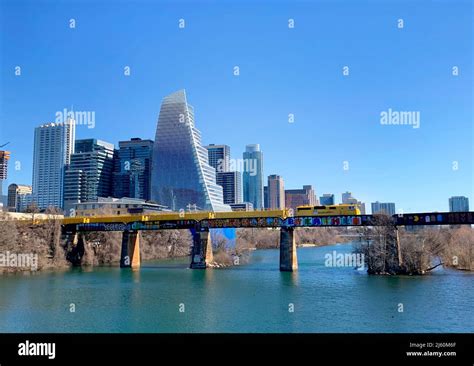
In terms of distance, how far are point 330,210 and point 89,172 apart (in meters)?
134

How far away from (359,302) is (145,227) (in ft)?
115

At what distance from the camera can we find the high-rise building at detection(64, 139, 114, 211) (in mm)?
157625

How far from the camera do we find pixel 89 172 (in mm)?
163625

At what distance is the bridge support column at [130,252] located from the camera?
54375 millimetres

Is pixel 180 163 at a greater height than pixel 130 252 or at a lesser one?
greater

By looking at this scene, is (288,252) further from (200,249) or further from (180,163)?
(180,163)

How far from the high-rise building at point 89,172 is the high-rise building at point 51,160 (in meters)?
11.7

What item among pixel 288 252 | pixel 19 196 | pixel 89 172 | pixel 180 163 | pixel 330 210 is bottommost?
pixel 288 252

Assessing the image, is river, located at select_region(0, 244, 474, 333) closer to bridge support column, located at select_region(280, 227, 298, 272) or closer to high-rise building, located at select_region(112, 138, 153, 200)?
bridge support column, located at select_region(280, 227, 298, 272)

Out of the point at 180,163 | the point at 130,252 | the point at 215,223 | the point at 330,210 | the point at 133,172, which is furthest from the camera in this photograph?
the point at 133,172

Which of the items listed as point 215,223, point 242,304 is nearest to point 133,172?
point 215,223

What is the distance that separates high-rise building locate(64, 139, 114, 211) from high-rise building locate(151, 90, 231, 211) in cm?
3972

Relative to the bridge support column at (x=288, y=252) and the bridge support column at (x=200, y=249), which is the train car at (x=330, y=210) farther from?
the bridge support column at (x=200, y=249)
